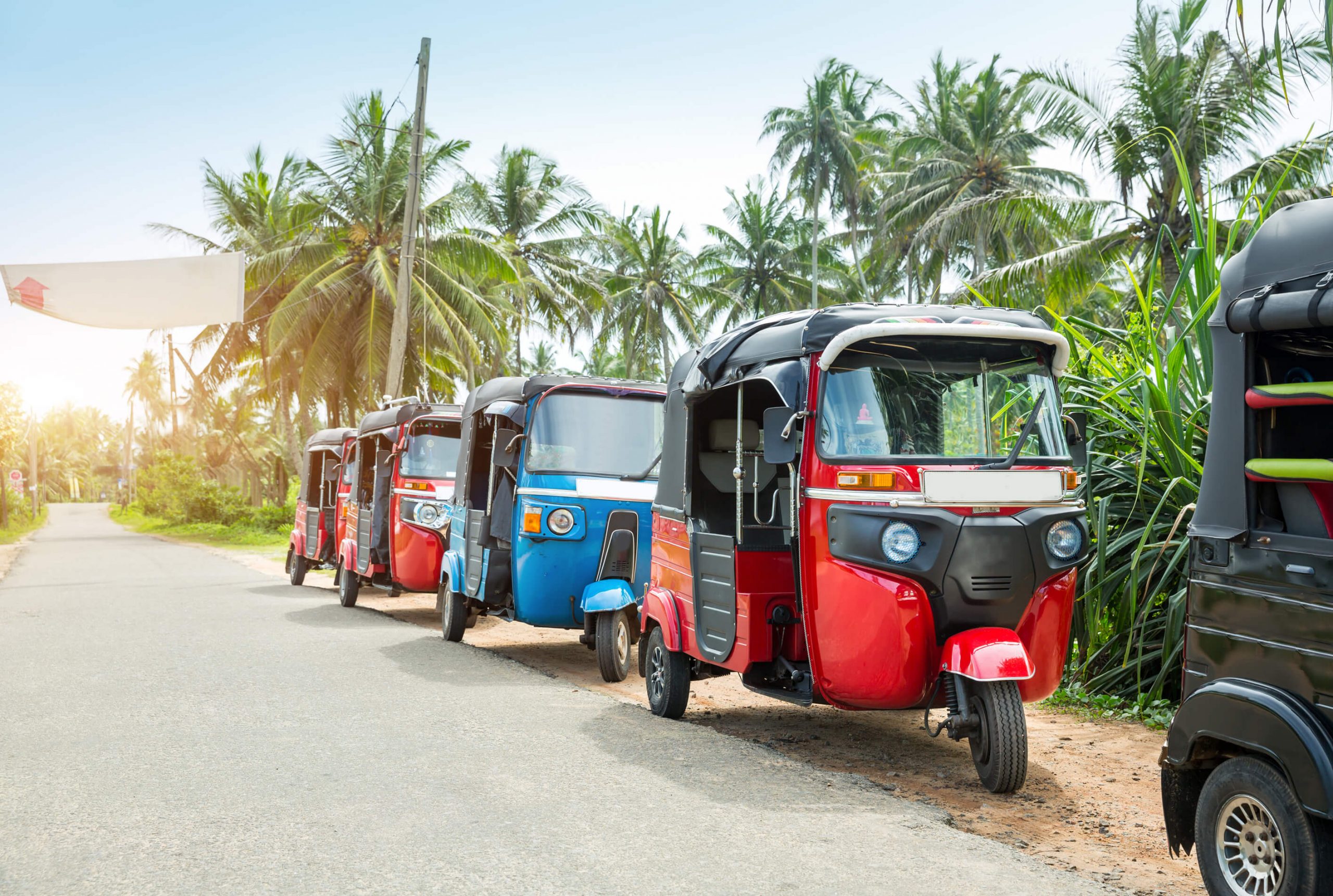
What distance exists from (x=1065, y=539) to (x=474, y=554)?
652cm

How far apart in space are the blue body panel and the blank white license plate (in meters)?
4.42

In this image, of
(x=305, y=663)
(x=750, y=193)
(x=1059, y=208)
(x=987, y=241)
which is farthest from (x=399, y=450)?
(x=750, y=193)

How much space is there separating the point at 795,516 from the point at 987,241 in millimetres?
32983

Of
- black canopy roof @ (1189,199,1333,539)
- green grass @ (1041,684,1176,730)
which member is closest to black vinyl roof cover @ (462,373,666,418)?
green grass @ (1041,684,1176,730)

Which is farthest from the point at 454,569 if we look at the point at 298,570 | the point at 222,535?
the point at 222,535

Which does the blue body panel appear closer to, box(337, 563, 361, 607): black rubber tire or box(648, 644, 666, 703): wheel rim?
box(648, 644, 666, 703): wheel rim

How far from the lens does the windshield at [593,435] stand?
10.5m

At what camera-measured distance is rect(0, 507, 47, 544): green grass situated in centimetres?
3785

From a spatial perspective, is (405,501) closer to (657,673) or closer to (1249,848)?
(657,673)

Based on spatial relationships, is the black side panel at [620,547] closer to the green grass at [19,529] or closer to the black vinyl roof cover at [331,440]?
the black vinyl roof cover at [331,440]

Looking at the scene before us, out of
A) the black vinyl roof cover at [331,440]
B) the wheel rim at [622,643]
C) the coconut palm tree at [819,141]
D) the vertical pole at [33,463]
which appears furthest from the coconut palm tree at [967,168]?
the vertical pole at [33,463]

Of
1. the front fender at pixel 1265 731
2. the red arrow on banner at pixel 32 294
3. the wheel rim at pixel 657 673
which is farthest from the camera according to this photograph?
the red arrow on banner at pixel 32 294

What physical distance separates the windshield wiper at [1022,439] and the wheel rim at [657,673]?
9.32 feet

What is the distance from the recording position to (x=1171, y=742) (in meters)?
4.06
